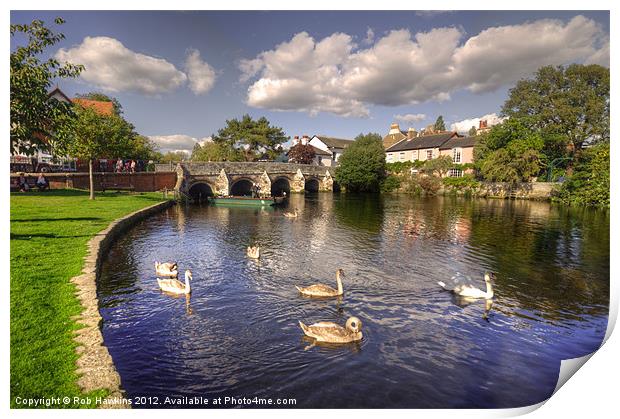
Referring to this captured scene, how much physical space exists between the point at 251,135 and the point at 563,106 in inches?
2228

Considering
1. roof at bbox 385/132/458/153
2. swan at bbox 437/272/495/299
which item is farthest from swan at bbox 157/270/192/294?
roof at bbox 385/132/458/153

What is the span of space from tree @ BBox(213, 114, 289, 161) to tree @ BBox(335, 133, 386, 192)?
19367mm

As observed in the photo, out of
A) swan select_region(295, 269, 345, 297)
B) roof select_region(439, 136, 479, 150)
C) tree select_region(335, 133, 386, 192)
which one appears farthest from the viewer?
roof select_region(439, 136, 479, 150)

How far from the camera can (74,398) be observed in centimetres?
565

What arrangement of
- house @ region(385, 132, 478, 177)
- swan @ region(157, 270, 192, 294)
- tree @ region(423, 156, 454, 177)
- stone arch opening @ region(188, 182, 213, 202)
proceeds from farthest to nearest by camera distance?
house @ region(385, 132, 478, 177), tree @ region(423, 156, 454, 177), stone arch opening @ region(188, 182, 213, 202), swan @ region(157, 270, 192, 294)

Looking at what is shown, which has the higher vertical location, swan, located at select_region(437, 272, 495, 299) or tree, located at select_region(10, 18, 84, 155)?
tree, located at select_region(10, 18, 84, 155)

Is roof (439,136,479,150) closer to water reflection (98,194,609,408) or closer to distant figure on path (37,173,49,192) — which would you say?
water reflection (98,194,609,408)

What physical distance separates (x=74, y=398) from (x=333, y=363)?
5297 mm

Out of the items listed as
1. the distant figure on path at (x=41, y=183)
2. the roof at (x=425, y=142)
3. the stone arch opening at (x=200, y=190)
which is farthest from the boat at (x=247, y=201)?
the roof at (x=425, y=142)

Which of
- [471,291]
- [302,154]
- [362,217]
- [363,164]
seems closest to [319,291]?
[471,291]

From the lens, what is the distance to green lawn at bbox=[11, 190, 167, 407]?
5918mm

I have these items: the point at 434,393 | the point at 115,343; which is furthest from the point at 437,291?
the point at 115,343

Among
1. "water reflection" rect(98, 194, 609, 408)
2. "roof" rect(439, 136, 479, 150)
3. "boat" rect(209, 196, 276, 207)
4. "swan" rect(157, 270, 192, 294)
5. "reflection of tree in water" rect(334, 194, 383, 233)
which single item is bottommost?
"water reflection" rect(98, 194, 609, 408)

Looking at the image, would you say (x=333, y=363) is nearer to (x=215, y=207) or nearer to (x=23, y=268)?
(x=23, y=268)
